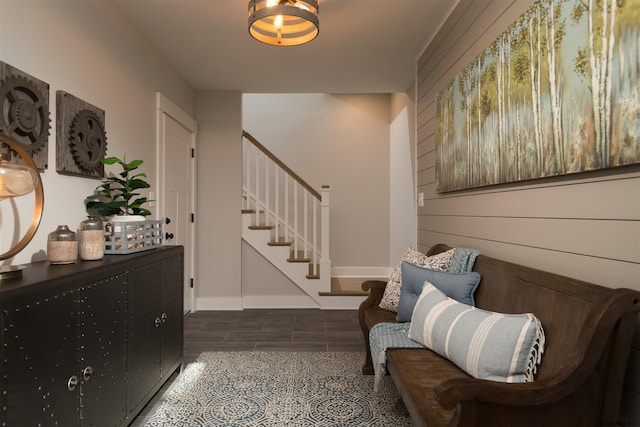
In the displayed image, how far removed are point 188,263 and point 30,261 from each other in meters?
2.42

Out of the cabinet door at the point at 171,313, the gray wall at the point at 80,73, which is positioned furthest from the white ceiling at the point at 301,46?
the cabinet door at the point at 171,313

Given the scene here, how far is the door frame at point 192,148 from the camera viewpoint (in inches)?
127

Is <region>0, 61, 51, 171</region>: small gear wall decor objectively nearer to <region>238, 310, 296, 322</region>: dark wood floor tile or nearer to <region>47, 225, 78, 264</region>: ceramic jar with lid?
<region>47, 225, 78, 264</region>: ceramic jar with lid

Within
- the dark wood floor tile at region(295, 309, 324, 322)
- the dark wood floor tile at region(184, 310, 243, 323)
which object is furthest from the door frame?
the dark wood floor tile at region(295, 309, 324, 322)

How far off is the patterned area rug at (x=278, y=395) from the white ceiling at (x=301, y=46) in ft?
8.67

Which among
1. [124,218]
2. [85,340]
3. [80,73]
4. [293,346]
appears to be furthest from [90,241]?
[293,346]

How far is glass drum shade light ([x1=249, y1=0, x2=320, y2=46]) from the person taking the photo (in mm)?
1952

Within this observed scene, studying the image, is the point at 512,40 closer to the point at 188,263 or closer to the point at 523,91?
the point at 523,91

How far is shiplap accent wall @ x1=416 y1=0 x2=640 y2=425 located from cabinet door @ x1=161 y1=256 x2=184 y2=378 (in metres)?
1.99

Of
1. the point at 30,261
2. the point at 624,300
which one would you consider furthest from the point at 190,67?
the point at 624,300

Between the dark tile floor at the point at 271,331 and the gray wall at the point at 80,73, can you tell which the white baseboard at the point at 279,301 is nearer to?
the dark tile floor at the point at 271,331

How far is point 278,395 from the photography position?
2.23 metres

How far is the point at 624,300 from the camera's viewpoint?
1.01 meters

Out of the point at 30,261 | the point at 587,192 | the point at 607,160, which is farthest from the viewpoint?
the point at 30,261
